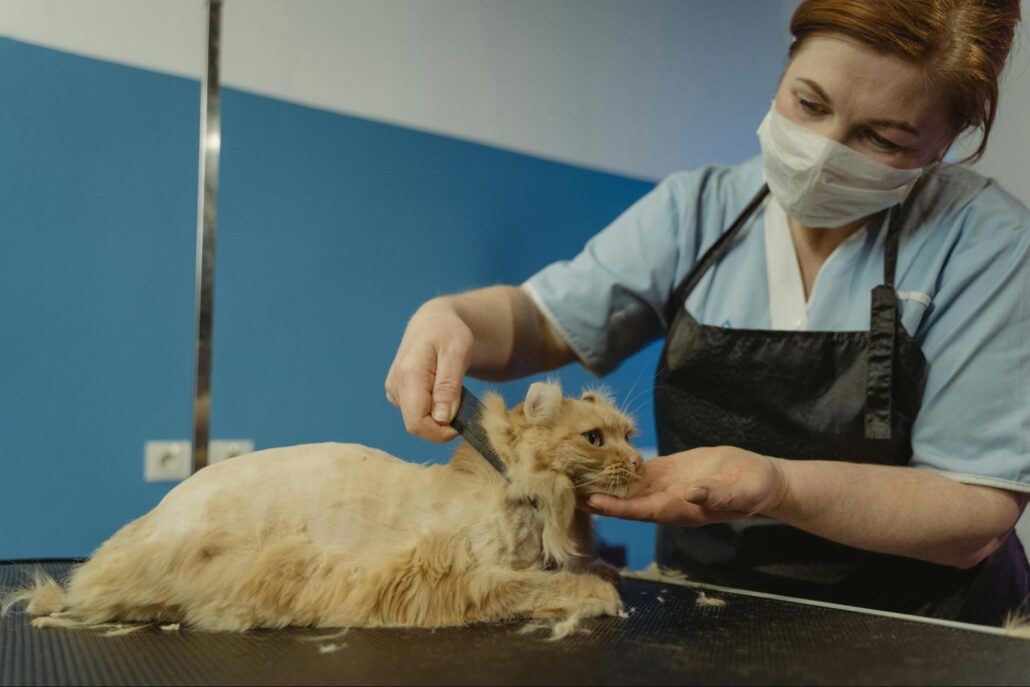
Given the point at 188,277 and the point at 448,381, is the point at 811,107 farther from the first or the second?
the point at 188,277

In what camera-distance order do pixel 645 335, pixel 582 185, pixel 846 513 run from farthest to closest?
pixel 582 185 → pixel 645 335 → pixel 846 513

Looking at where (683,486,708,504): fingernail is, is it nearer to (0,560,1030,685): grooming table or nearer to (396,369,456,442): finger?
(0,560,1030,685): grooming table

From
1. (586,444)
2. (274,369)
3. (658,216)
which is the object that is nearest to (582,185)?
(658,216)

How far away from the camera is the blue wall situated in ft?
4.09

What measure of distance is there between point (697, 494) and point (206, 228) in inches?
31.6

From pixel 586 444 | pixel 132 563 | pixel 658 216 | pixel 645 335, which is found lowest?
pixel 132 563

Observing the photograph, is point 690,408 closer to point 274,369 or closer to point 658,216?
point 658,216

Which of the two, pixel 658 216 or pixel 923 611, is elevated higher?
pixel 658 216

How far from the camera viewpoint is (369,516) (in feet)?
2.98

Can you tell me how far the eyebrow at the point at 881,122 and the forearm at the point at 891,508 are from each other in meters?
0.45

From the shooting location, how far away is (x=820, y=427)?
1215 mm

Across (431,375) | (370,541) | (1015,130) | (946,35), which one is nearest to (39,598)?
(370,541)

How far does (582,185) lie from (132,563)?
1111mm

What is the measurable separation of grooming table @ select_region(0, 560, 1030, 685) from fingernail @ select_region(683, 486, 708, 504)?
5.4 inches
